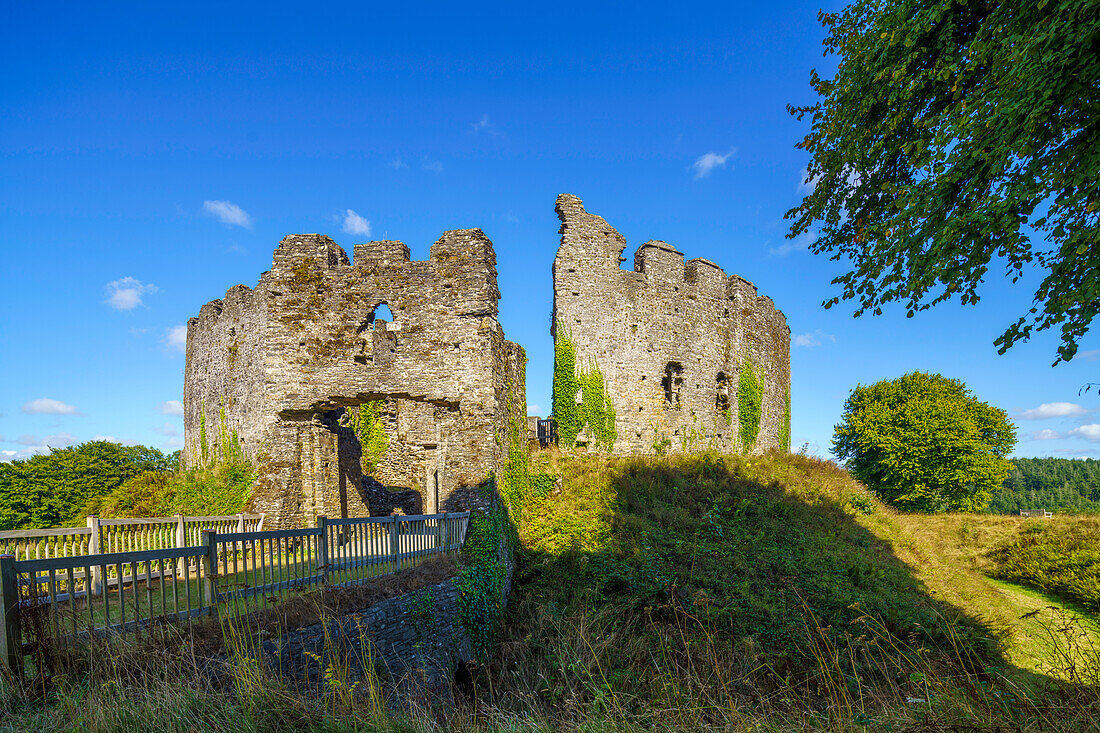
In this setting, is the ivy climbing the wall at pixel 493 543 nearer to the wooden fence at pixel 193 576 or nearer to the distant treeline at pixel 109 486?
the wooden fence at pixel 193 576

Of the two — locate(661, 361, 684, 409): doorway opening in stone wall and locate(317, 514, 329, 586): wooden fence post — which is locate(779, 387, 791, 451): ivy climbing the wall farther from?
locate(317, 514, 329, 586): wooden fence post

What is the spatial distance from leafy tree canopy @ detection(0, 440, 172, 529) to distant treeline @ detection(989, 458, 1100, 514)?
71.2m

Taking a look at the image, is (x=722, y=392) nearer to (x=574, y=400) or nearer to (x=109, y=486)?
(x=574, y=400)

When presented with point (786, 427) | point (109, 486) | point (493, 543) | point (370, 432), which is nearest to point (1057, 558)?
point (786, 427)

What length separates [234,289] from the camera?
18.2 meters

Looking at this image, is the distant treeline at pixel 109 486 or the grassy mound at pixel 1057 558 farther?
the distant treeline at pixel 109 486

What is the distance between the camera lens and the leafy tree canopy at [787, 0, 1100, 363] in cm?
493

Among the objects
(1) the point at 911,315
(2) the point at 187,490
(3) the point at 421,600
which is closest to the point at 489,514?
(3) the point at 421,600

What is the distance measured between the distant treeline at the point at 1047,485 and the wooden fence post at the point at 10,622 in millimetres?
67354

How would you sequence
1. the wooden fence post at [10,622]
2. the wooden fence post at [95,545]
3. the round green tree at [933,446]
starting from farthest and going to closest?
the round green tree at [933,446] < the wooden fence post at [95,545] < the wooden fence post at [10,622]

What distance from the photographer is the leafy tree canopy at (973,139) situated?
4930 millimetres

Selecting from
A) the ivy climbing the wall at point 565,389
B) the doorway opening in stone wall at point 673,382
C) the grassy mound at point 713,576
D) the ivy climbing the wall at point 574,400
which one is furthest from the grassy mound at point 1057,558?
the ivy climbing the wall at point 565,389

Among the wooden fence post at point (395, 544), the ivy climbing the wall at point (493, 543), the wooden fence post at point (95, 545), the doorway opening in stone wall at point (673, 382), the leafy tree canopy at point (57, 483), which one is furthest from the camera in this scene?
the leafy tree canopy at point (57, 483)

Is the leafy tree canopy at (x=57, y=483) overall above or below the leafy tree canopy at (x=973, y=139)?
below
